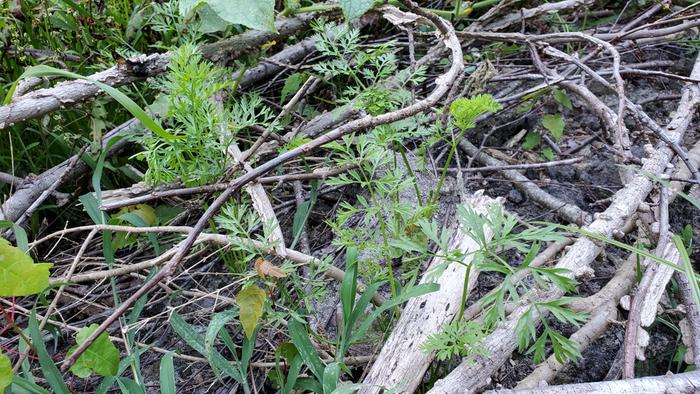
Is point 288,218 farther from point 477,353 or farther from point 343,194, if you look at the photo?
point 477,353

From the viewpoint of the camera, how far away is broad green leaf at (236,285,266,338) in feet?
5.33

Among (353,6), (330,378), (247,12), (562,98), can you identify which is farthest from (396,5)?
(330,378)

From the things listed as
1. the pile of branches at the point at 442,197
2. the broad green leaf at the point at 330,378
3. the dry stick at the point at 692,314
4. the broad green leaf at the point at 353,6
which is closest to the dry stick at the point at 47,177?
the pile of branches at the point at 442,197

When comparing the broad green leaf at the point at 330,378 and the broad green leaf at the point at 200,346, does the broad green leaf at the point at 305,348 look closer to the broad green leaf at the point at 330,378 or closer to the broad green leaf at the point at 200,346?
the broad green leaf at the point at 330,378

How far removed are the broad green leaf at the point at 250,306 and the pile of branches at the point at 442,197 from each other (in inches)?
5.5

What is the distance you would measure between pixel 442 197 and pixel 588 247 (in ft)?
2.31

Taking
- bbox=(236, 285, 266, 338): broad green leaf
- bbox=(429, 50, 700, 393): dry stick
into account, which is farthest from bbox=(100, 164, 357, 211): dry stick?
bbox=(429, 50, 700, 393): dry stick

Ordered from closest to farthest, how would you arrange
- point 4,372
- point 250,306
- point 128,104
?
point 4,372, point 250,306, point 128,104

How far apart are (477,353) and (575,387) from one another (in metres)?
0.23

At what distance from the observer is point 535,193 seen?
241cm

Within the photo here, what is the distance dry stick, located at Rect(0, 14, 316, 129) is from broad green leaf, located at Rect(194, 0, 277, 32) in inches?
18.1

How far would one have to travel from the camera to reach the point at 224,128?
75.7 inches

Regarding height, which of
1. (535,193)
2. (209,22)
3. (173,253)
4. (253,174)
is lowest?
(535,193)

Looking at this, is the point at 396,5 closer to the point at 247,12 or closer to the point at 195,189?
the point at 247,12
